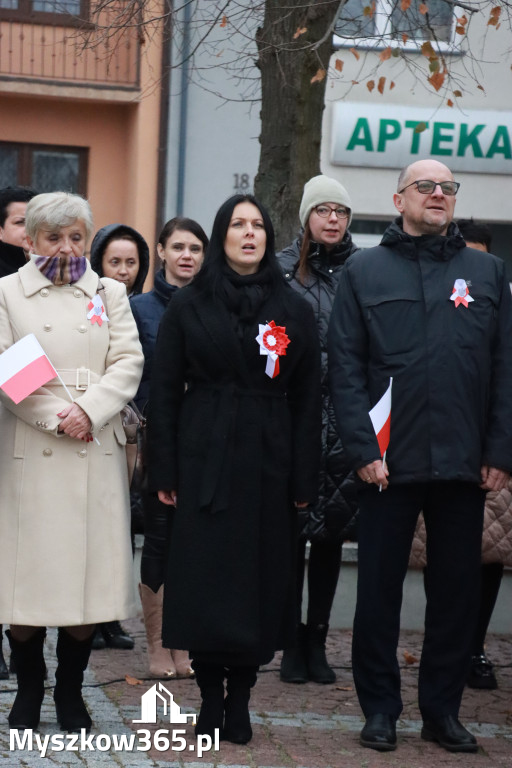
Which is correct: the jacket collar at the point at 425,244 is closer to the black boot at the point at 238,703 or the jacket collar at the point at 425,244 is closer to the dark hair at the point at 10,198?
the black boot at the point at 238,703

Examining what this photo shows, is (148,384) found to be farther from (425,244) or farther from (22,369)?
(425,244)

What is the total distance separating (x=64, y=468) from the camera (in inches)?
203

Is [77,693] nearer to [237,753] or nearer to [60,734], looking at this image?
[60,734]

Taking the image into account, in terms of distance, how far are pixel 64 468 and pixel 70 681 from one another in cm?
81

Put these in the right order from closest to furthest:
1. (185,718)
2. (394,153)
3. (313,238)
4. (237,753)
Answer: (237,753) → (185,718) → (313,238) → (394,153)

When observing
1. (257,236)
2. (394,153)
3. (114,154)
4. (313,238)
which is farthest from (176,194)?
(257,236)

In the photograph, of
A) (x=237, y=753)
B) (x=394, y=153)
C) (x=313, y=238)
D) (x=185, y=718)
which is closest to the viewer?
(x=237, y=753)

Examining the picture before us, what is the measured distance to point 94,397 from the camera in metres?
5.12

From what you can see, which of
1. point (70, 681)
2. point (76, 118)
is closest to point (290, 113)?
point (70, 681)

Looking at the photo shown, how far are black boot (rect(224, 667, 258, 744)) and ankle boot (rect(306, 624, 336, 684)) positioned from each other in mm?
1306

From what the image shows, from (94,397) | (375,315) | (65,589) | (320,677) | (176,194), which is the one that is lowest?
(320,677)

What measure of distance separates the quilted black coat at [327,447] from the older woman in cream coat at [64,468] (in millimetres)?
1155

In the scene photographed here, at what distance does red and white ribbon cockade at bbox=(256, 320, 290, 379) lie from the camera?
203 inches

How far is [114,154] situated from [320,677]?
11720 millimetres
